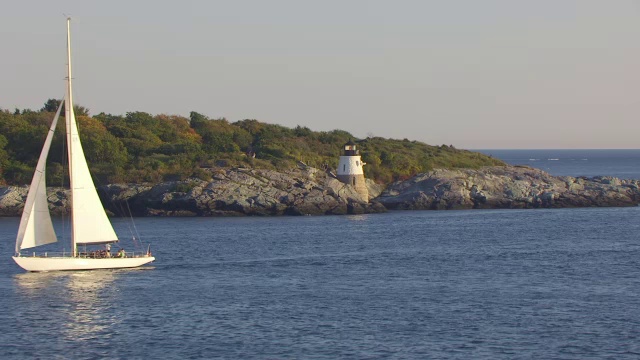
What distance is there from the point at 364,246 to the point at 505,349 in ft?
86.6

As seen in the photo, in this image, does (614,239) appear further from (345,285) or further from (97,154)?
(97,154)

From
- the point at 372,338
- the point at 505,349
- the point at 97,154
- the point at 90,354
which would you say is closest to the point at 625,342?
the point at 505,349

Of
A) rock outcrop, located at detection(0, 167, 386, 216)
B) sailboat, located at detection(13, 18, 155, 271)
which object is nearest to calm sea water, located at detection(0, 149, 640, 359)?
sailboat, located at detection(13, 18, 155, 271)

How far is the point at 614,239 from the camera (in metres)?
60.3

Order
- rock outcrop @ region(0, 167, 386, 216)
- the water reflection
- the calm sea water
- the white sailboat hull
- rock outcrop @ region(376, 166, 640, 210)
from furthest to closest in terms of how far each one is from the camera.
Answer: rock outcrop @ region(376, 166, 640, 210) < rock outcrop @ region(0, 167, 386, 216) < the white sailboat hull < the water reflection < the calm sea water

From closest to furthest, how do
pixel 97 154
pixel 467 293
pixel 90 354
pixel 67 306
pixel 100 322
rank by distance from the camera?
pixel 90 354 < pixel 100 322 < pixel 67 306 < pixel 467 293 < pixel 97 154

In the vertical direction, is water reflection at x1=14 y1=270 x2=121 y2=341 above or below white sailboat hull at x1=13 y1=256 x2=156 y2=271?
below

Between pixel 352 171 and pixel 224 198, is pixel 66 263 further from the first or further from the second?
pixel 352 171

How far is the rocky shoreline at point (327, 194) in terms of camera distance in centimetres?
7781

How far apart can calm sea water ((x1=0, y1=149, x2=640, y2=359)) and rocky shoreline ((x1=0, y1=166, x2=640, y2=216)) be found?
47.7 feet

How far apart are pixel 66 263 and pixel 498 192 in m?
52.9

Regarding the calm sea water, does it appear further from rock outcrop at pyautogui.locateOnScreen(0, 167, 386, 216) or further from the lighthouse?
the lighthouse

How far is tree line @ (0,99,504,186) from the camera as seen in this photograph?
8638cm

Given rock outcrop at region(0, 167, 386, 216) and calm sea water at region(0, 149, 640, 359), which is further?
rock outcrop at region(0, 167, 386, 216)
